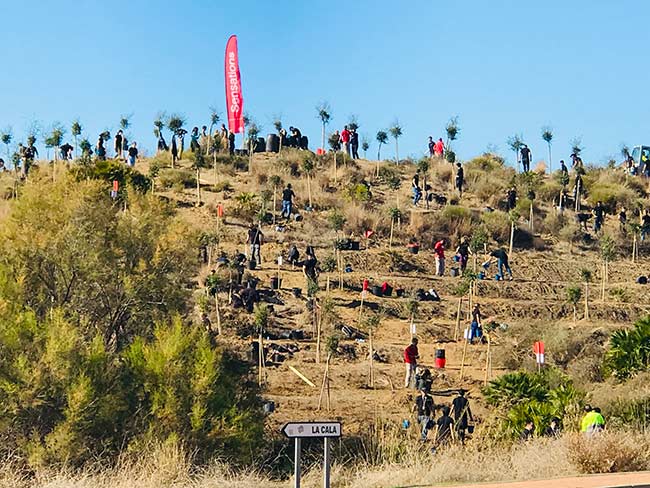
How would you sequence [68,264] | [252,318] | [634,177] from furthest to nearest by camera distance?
[634,177] → [252,318] → [68,264]

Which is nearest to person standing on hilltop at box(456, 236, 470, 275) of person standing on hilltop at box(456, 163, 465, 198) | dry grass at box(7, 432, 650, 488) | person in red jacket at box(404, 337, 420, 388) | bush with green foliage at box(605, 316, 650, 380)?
person standing on hilltop at box(456, 163, 465, 198)

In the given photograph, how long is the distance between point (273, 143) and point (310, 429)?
1720 inches

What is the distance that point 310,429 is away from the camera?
11.8 metres

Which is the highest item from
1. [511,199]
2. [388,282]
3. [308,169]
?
[308,169]

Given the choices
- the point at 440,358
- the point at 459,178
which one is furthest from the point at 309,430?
the point at 459,178

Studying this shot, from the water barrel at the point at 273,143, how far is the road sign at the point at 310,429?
43.2 metres

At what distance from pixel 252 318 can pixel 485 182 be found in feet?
75.1

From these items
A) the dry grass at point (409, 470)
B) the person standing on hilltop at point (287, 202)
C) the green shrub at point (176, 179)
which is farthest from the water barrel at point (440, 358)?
the green shrub at point (176, 179)

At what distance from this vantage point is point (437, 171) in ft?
173

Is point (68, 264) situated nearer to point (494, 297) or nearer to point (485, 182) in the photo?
point (494, 297)

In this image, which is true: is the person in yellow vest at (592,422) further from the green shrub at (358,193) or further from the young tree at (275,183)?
the green shrub at (358,193)

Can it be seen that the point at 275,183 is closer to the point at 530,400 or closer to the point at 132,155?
the point at 132,155

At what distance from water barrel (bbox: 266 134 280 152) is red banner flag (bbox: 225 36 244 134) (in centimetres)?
916

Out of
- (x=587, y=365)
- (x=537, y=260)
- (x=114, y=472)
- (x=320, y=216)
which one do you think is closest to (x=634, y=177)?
(x=537, y=260)
